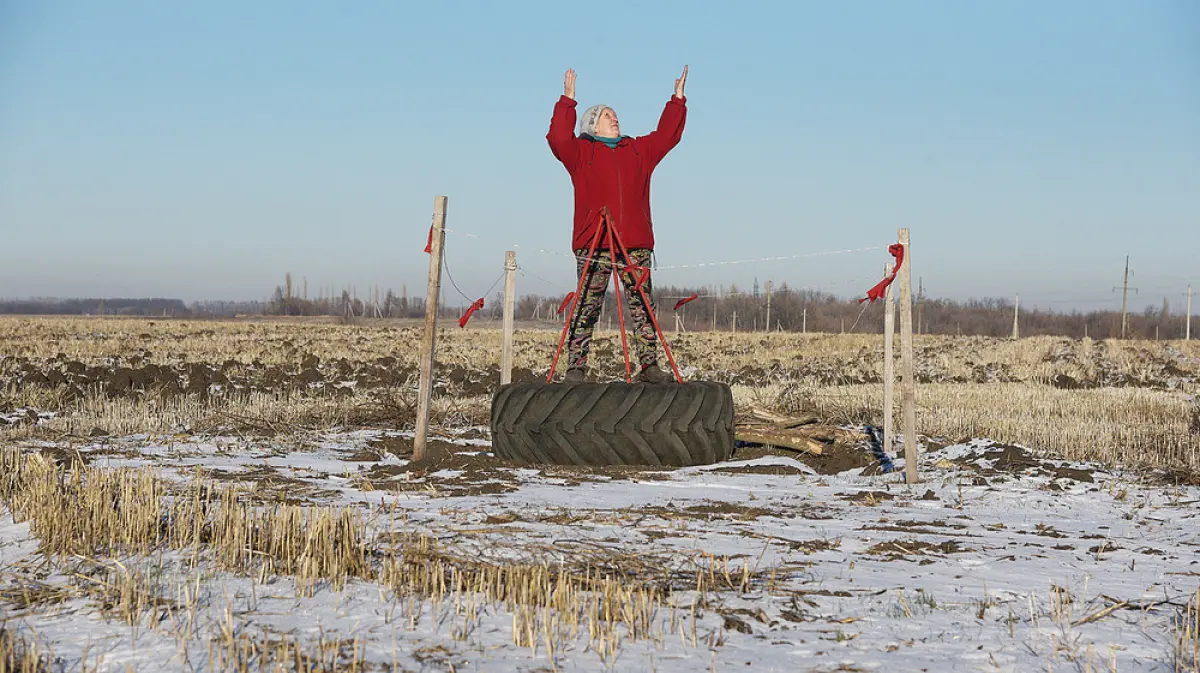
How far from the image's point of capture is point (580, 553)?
462cm

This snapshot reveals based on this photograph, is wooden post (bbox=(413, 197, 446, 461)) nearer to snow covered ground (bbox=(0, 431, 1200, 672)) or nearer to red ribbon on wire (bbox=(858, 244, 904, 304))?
snow covered ground (bbox=(0, 431, 1200, 672))

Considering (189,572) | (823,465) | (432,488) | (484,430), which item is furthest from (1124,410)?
(189,572)

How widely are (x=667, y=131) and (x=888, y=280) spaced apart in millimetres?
2172

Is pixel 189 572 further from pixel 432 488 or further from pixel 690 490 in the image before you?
pixel 690 490

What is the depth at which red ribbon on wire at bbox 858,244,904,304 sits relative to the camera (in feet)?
25.0

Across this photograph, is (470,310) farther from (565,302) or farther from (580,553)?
(580,553)

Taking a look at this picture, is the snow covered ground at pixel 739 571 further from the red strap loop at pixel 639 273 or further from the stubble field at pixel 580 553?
the red strap loop at pixel 639 273

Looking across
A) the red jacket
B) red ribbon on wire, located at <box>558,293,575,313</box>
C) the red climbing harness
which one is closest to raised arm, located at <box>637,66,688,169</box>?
the red jacket

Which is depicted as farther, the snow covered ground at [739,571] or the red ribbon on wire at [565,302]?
the red ribbon on wire at [565,302]

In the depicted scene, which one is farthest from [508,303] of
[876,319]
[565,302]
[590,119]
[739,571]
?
[876,319]

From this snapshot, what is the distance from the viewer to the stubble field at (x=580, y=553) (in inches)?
133

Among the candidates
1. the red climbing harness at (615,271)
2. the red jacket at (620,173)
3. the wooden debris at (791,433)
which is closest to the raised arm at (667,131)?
the red jacket at (620,173)

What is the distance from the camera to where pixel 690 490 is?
6.82 metres

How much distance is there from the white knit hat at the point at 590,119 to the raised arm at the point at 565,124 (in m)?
0.29
